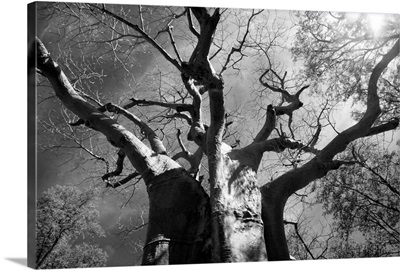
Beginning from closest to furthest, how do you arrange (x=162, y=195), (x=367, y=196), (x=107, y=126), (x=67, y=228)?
(x=162, y=195) → (x=107, y=126) → (x=67, y=228) → (x=367, y=196)

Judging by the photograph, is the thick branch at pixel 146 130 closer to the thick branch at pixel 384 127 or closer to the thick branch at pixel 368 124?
the thick branch at pixel 368 124

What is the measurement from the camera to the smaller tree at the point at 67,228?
399 centimetres

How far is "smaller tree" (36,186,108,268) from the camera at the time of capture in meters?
3.99

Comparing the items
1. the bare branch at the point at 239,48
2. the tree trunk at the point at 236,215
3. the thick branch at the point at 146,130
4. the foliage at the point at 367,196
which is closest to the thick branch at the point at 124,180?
the thick branch at the point at 146,130

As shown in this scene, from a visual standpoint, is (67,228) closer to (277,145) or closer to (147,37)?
(147,37)

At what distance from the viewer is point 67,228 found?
4.60 meters

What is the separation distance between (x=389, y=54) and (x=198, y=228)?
8.74 feet

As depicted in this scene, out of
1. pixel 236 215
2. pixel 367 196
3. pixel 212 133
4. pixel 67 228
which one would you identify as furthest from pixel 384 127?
pixel 67 228

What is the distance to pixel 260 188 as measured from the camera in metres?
4.68

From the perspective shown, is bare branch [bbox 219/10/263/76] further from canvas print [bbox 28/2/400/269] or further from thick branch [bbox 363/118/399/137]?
thick branch [bbox 363/118/399/137]

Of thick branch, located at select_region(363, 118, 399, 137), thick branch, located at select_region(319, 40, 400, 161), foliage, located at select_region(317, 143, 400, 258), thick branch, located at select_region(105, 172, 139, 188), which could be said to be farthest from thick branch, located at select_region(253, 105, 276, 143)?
thick branch, located at select_region(105, 172, 139, 188)

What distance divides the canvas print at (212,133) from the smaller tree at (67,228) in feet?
0.05

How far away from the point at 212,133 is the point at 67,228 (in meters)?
1.64

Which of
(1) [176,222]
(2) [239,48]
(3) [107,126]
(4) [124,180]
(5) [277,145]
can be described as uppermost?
(2) [239,48]
